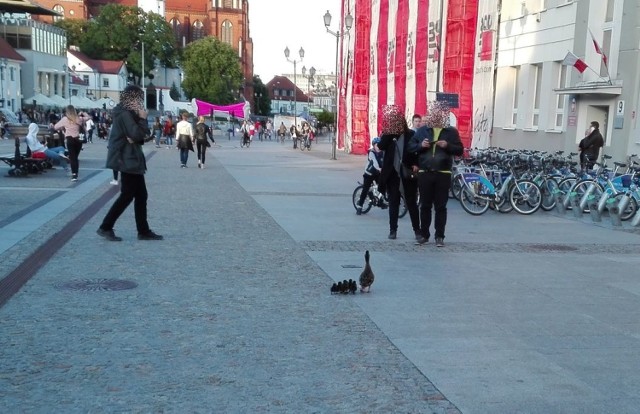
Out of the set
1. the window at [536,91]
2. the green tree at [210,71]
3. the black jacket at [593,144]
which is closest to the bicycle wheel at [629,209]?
the black jacket at [593,144]

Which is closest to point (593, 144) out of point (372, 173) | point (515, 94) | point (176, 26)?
point (372, 173)

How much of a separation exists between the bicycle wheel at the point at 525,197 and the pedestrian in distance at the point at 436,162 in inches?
192

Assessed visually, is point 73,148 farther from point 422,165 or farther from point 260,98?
point 260,98

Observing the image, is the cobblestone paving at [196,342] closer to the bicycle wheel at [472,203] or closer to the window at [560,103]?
the bicycle wheel at [472,203]

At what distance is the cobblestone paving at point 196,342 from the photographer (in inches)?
172

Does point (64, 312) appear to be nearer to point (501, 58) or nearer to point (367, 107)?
point (501, 58)

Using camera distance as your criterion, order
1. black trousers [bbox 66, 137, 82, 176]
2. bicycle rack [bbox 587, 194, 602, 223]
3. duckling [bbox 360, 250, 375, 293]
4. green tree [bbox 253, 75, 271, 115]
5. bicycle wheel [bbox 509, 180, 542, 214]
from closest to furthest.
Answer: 1. duckling [bbox 360, 250, 375, 293]
2. bicycle rack [bbox 587, 194, 602, 223]
3. bicycle wheel [bbox 509, 180, 542, 214]
4. black trousers [bbox 66, 137, 82, 176]
5. green tree [bbox 253, 75, 271, 115]

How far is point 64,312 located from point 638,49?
16.1m

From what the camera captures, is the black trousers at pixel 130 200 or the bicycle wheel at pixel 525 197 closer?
the black trousers at pixel 130 200

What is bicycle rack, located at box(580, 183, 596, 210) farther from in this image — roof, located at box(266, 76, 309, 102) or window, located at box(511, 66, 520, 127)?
Result: roof, located at box(266, 76, 309, 102)

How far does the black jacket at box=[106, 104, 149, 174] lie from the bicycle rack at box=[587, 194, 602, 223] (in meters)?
8.71

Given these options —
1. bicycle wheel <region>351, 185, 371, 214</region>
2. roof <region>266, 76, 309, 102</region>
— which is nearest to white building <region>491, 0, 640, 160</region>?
bicycle wheel <region>351, 185, 371, 214</region>

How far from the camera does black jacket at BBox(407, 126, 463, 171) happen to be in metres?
9.83

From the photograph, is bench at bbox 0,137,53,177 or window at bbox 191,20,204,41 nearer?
bench at bbox 0,137,53,177
